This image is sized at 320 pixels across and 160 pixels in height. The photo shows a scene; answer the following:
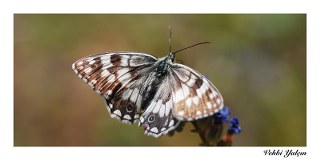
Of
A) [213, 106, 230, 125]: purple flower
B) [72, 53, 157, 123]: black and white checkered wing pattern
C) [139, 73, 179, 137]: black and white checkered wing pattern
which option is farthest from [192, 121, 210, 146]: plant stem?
[72, 53, 157, 123]: black and white checkered wing pattern

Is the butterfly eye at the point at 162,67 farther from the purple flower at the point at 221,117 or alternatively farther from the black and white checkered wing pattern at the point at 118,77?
the purple flower at the point at 221,117

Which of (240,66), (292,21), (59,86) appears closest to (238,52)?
(240,66)

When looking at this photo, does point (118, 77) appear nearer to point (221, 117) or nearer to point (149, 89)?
point (149, 89)

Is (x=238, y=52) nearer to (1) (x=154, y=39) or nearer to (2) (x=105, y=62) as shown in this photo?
(1) (x=154, y=39)

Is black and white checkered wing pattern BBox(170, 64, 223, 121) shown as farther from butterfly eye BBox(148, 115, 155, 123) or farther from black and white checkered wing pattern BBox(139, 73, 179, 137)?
butterfly eye BBox(148, 115, 155, 123)

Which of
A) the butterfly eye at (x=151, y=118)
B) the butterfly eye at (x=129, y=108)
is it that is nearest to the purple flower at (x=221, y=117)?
the butterfly eye at (x=151, y=118)

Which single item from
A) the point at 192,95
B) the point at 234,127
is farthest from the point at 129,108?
the point at 234,127
